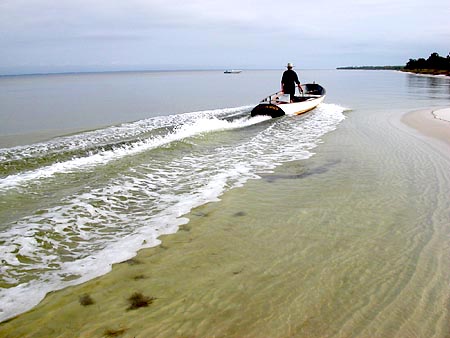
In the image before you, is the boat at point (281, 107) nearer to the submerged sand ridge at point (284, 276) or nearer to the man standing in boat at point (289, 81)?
the man standing in boat at point (289, 81)

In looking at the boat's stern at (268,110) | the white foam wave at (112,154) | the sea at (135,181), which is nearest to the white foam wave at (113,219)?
the sea at (135,181)

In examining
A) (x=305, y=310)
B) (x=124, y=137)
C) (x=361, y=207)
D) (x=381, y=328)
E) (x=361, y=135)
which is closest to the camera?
(x=381, y=328)

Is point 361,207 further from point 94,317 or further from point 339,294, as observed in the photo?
point 94,317

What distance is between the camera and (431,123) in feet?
50.9

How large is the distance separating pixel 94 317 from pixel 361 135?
40.0 ft

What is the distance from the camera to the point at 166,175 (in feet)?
27.0

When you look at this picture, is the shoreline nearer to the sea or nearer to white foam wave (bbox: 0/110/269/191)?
the sea

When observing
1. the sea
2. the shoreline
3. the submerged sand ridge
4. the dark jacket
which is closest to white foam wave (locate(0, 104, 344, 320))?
the sea

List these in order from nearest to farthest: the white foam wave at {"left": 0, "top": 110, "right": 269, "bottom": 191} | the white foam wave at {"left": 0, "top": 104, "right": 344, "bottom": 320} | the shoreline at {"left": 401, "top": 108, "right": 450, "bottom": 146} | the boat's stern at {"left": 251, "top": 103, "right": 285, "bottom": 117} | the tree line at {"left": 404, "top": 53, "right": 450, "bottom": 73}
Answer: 1. the white foam wave at {"left": 0, "top": 104, "right": 344, "bottom": 320}
2. the white foam wave at {"left": 0, "top": 110, "right": 269, "bottom": 191}
3. the shoreline at {"left": 401, "top": 108, "right": 450, "bottom": 146}
4. the boat's stern at {"left": 251, "top": 103, "right": 285, "bottom": 117}
5. the tree line at {"left": 404, "top": 53, "right": 450, "bottom": 73}

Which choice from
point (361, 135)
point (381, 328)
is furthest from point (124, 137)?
point (381, 328)

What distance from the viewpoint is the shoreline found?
12.8 meters

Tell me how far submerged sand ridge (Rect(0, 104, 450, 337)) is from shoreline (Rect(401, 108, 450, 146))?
7.01 m

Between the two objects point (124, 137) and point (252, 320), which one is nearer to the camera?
point (252, 320)

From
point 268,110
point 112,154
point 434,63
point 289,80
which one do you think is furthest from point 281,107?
point 434,63
